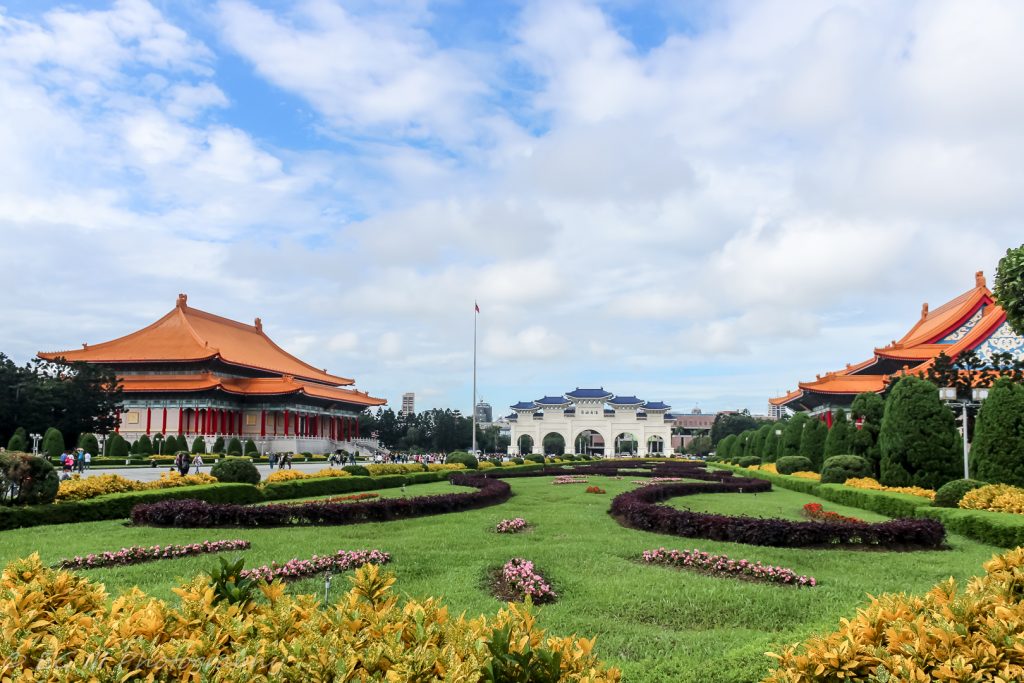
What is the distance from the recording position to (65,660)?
2861 mm

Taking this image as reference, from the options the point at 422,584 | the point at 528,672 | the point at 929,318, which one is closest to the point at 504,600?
the point at 422,584

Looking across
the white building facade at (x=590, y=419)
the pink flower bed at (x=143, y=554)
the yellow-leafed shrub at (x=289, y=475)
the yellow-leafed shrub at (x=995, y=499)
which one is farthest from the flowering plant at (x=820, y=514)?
the white building facade at (x=590, y=419)

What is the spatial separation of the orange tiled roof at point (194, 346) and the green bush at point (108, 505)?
29.4m

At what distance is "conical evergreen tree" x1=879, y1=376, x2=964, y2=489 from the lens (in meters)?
16.1

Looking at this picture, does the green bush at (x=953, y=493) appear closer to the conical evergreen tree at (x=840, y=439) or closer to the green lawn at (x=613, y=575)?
the green lawn at (x=613, y=575)

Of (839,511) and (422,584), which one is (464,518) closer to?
(422,584)

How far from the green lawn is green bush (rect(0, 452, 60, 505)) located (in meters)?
0.75

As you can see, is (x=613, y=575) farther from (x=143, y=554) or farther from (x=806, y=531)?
(x=143, y=554)

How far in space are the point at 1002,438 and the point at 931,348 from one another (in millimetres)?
22907

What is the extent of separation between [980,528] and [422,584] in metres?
8.48

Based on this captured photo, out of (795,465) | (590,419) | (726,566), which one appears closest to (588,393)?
(590,419)

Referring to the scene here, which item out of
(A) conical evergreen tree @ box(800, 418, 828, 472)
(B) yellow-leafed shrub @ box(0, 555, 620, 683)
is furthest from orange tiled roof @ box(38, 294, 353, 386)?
(B) yellow-leafed shrub @ box(0, 555, 620, 683)

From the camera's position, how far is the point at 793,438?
1148 inches

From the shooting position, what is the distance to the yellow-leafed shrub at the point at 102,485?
41.0 feet
